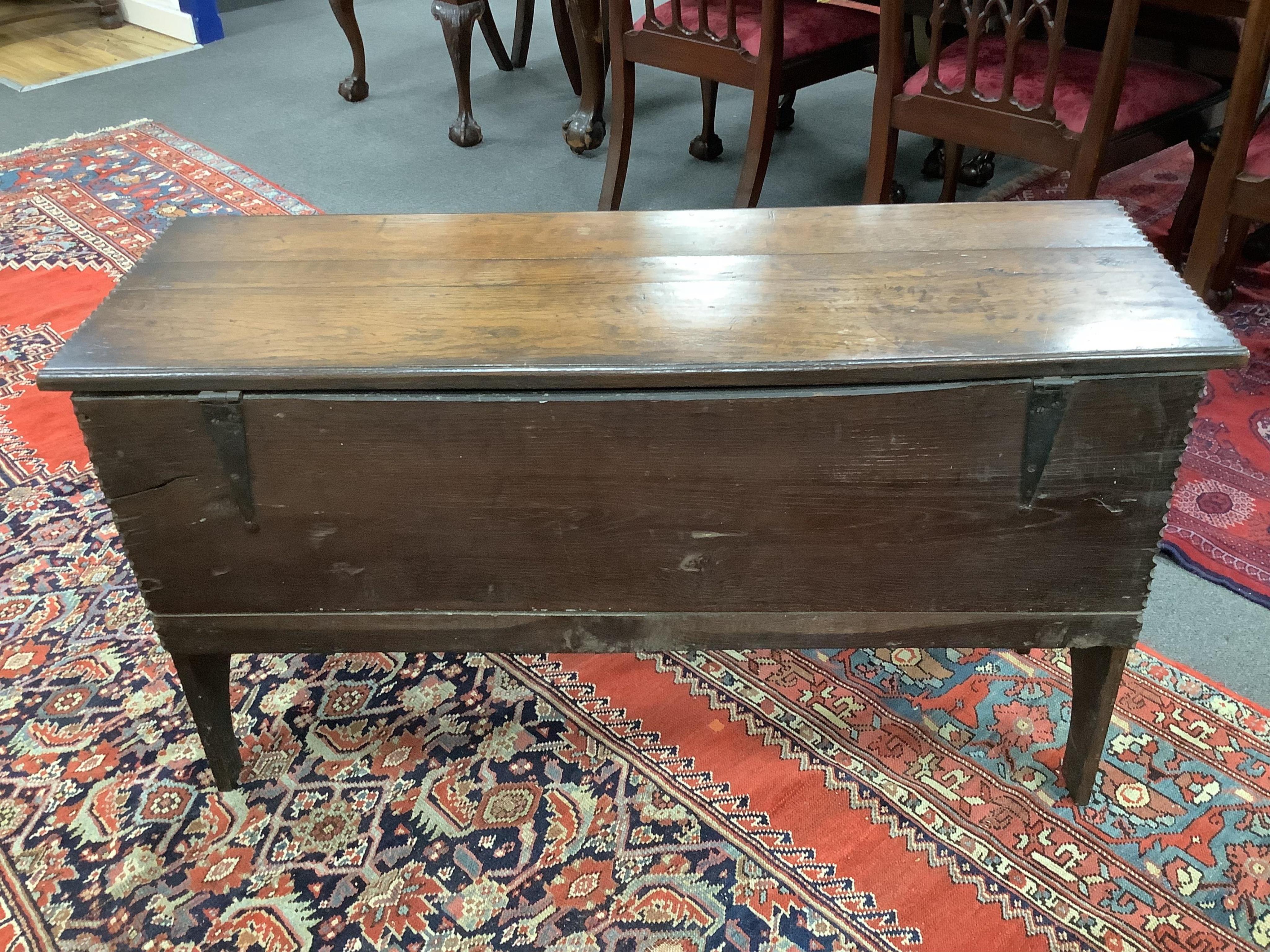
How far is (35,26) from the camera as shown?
4414 mm

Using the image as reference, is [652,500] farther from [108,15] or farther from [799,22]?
[108,15]

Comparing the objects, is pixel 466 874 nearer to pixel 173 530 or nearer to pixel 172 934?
pixel 172 934

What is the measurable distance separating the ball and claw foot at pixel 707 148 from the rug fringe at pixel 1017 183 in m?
0.76

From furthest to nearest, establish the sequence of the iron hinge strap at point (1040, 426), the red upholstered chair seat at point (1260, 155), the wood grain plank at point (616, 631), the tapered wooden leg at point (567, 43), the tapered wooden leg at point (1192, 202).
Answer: the tapered wooden leg at point (567, 43) → the tapered wooden leg at point (1192, 202) → the red upholstered chair seat at point (1260, 155) → the wood grain plank at point (616, 631) → the iron hinge strap at point (1040, 426)

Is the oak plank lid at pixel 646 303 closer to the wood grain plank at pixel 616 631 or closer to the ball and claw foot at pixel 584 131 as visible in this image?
the wood grain plank at pixel 616 631

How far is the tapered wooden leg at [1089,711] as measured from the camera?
1.14 meters

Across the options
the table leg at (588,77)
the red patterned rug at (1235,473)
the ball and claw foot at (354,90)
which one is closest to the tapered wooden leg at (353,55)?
the ball and claw foot at (354,90)

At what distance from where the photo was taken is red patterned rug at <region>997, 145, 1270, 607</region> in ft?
5.16

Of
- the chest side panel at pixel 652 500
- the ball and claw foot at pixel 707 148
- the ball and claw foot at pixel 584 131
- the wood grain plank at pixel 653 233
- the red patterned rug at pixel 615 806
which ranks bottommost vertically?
the red patterned rug at pixel 615 806

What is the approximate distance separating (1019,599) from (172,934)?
1014mm

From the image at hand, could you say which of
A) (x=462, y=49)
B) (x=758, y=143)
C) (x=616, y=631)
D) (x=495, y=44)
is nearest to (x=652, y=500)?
(x=616, y=631)

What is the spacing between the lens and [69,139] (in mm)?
3258

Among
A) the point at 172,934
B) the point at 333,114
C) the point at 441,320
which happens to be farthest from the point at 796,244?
the point at 333,114

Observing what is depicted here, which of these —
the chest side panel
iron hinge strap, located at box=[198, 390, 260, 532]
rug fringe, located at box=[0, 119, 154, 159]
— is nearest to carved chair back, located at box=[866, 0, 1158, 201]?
the chest side panel
